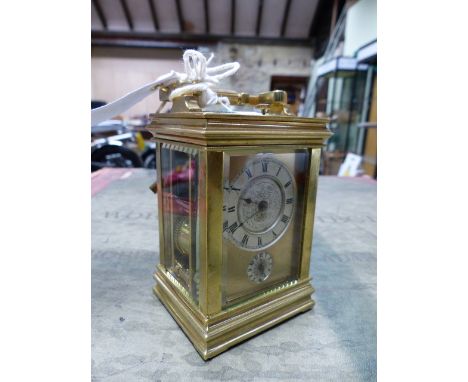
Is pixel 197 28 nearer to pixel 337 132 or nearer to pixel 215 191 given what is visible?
pixel 337 132

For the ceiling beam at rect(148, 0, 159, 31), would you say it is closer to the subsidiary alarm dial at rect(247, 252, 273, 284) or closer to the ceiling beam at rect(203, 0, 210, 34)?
the ceiling beam at rect(203, 0, 210, 34)

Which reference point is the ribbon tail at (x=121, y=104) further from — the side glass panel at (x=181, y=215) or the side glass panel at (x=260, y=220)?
the side glass panel at (x=260, y=220)

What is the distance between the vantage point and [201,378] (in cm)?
47

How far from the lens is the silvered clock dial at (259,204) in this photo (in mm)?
502

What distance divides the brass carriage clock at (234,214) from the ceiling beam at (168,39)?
5.62 meters

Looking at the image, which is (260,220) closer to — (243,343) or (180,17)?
(243,343)

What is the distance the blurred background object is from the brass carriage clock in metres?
3.40

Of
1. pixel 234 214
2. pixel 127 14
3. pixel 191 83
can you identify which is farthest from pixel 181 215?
pixel 127 14

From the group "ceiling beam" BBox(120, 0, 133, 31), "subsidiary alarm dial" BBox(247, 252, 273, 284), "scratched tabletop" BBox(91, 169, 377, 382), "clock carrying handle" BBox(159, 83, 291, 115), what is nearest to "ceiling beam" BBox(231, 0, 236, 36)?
"ceiling beam" BBox(120, 0, 133, 31)

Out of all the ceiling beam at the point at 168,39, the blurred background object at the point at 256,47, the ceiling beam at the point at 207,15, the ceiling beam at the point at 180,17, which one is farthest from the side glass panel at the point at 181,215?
the ceiling beam at the point at 168,39

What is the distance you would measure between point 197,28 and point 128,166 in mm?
4126

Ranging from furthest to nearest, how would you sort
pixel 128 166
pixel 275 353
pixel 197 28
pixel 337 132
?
pixel 197 28, pixel 337 132, pixel 128 166, pixel 275 353

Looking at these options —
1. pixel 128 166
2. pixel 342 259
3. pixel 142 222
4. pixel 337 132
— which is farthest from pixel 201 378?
pixel 337 132

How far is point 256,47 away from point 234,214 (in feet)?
19.3
